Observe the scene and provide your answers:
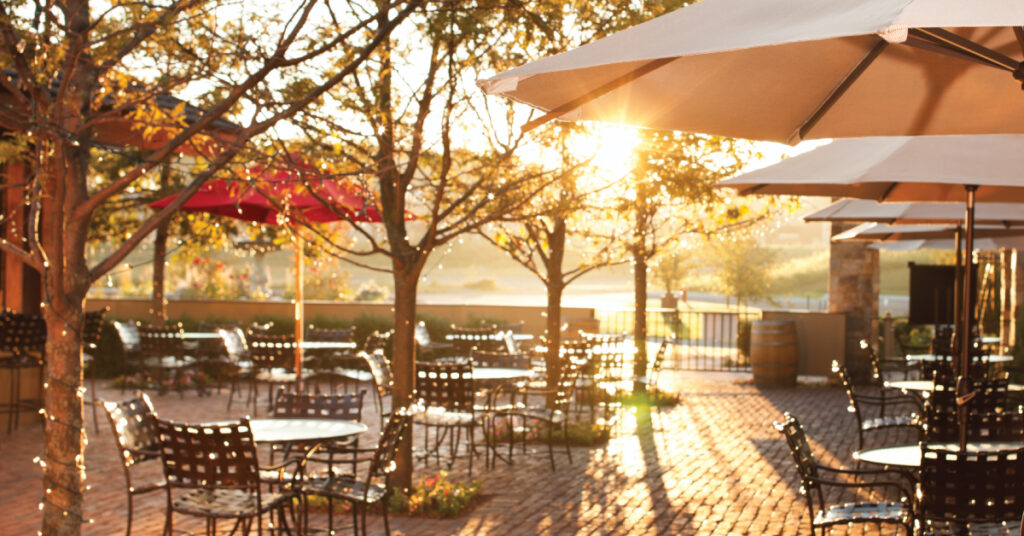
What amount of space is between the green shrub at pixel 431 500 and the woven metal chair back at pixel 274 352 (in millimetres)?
4897

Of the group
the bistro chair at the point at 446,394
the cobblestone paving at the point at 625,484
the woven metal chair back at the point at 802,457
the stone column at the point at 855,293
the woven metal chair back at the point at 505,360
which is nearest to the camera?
the woven metal chair back at the point at 802,457

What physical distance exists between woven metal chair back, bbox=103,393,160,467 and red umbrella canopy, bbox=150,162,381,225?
50.6 inches

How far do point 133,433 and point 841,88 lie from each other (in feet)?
14.2

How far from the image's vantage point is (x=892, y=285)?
66438mm

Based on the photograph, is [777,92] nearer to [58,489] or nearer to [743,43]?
[743,43]

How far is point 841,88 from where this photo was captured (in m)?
4.12

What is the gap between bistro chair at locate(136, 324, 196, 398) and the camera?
13.5 meters

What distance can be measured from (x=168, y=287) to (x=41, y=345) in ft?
130

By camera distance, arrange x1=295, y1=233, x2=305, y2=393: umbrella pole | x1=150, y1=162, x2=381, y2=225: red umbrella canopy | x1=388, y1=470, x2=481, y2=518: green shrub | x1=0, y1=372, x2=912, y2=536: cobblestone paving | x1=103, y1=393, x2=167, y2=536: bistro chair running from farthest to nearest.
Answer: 1. x1=295, y1=233, x2=305, y2=393: umbrella pole
2. x1=388, y1=470, x2=481, y2=518: green shrub
3. x1=0, y1=372, x2=912, y2=536: cobblestone paving
4. x1=150, y1=162, x2=381, y2=225: red umbrella canopy
5. x1=103, y1=393, x2=167, y2=536: bistro chair

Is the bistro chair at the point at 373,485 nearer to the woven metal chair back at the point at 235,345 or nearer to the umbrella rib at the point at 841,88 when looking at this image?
the umbrella rib at the point at 841,88

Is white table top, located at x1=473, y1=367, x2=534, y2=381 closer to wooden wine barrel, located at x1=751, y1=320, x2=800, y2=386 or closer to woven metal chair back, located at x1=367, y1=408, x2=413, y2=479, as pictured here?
woven metal chair back, located at x1=367, y1=408, x2=413, y2=479

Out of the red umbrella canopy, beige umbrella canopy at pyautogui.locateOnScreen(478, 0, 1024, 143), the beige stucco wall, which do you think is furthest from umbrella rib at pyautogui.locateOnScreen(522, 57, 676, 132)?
the beige stucco wall

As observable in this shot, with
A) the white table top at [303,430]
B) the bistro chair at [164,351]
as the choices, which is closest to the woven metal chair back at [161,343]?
the bistro chair at [164,351]

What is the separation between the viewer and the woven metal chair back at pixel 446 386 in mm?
8766
